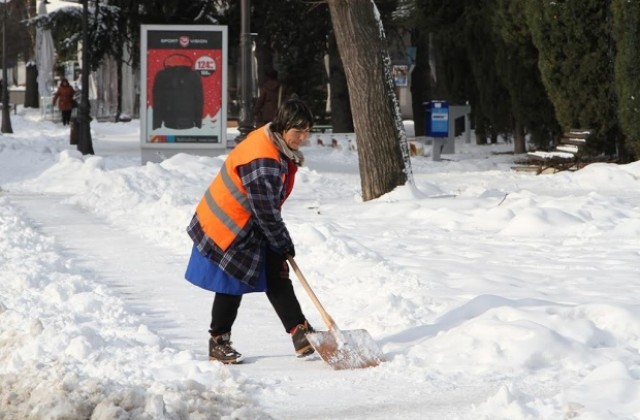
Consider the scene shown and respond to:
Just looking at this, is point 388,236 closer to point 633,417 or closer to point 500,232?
point 500,232

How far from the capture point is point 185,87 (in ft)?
72.6

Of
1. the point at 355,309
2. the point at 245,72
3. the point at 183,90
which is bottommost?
the point at 355,309

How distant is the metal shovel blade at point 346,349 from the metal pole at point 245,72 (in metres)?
15.0

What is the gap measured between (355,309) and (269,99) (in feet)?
47.1

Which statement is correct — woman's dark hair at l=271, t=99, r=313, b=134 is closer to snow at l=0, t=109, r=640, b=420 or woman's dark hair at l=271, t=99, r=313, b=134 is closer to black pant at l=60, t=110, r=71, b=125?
snow at l=0, t=109, r=640, b=420

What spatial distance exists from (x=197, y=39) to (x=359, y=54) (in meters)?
7.40

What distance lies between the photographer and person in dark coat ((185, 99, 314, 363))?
22.3ft

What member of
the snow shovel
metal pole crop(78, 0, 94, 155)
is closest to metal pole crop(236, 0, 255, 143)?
metal pole crop(78, 0, 94, 155)

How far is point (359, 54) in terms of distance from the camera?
49.8ft

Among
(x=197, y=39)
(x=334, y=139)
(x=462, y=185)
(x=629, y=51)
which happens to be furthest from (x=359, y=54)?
(x=334, y=139)

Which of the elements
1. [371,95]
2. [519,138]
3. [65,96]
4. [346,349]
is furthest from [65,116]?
[346,349]

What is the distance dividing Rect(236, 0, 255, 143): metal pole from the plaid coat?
1488 cm

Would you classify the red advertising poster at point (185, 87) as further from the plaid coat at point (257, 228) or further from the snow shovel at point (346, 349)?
the snow shovel at point (346, 349)

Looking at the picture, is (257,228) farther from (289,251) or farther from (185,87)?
(185,87)
